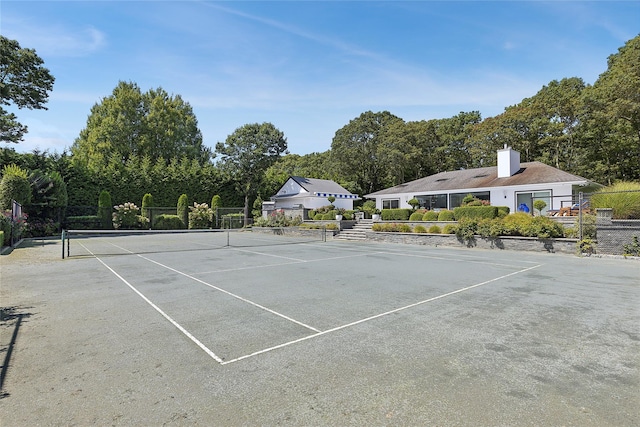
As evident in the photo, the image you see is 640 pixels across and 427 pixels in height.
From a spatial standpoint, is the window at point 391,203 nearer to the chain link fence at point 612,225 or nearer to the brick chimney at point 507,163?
the brick chimney at point 507,163

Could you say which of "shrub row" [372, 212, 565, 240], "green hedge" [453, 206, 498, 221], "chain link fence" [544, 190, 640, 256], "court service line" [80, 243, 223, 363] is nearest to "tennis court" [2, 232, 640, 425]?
"court service line" [80, 243, 223, 363]

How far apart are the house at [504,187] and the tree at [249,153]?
47.7 ft

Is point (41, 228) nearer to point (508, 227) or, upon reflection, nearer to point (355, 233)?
point (355, 233)

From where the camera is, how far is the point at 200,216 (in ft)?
103

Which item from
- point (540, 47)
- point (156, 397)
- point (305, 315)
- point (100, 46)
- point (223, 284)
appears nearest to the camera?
point (156, 397)

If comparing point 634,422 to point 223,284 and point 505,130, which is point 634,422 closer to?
point 223,284

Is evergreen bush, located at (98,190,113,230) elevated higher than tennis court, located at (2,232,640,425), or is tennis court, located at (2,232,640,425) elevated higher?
evergreen bush, located at (98,190,113,230)

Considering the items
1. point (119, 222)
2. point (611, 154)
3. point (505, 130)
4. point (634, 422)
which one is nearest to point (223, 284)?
point (634, 422)

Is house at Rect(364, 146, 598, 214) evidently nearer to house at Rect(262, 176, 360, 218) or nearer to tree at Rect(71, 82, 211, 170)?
house at Rect(262, 176, 360, 218)

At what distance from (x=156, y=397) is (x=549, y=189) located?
24.6 m

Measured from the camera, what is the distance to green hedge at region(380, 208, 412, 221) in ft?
75.2

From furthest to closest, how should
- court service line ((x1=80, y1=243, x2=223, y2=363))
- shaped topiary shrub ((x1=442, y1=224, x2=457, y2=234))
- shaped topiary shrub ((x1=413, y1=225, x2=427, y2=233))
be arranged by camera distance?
shaped topiary shrub ((x1=413, y1=225, x2=427, y2=233)) → shaped topiary shrub ((x1=442, y1=224, x2=457, y2=234)) → court service line ((x1=80, y1=243, x2=223, y2=363))

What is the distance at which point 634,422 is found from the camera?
2.40 metres

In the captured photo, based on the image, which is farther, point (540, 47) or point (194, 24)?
Answer: point (540, 47)
